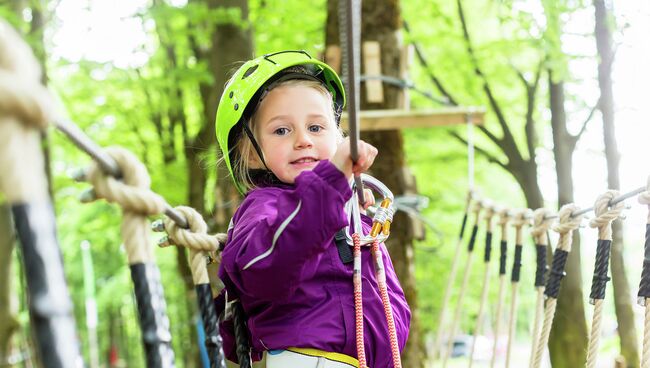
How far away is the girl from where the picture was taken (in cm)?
183

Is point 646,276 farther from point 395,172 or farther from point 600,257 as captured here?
point 395,172

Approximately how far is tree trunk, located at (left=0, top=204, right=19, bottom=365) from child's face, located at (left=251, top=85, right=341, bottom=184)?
33.1 ft

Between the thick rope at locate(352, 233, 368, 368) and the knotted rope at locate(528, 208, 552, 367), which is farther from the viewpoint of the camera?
the knotted rope at locate(528, 208, 552, 367)

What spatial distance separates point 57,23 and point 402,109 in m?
7.41

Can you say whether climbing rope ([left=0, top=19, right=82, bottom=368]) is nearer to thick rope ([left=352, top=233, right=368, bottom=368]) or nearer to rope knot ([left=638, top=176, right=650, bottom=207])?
thick rope ([left=352, top=233, right=368, bottom=368])

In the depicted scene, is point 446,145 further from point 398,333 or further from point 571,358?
point 398,333

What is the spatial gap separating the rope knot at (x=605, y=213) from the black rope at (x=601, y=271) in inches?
1.4

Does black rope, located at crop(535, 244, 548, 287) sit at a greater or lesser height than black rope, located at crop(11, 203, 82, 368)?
lesser

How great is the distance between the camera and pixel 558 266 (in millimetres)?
2807

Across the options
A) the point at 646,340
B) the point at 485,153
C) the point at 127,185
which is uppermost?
the point at 485,153

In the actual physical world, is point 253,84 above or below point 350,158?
above

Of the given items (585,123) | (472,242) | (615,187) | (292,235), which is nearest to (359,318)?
(292,235)

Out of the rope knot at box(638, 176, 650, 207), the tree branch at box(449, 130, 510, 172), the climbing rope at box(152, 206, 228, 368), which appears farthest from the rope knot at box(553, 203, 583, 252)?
the tree branch at box(449, 130, 510, 172)

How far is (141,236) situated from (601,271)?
168cm
